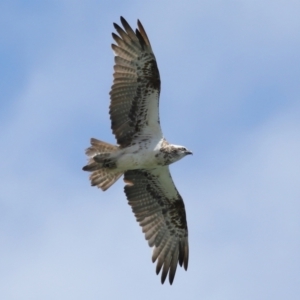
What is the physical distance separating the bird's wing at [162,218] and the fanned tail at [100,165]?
53cm

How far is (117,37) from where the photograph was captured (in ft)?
59.0

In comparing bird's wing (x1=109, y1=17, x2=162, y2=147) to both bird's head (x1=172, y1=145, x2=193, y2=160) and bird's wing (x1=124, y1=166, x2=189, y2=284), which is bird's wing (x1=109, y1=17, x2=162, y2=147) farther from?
bird's wing (x1=124, y1=166, x2=189, y2=284)

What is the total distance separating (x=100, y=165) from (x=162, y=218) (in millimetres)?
1908

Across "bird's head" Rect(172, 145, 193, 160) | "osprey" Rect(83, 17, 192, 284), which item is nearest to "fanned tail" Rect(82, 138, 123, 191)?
"osprey" Rect(83, 17, 192, 284)

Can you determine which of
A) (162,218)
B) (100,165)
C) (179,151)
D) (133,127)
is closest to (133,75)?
(133,127)

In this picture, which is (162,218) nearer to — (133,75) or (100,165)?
(100,165)

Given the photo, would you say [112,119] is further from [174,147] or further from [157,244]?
[157,244]

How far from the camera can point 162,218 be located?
19438 millimetres

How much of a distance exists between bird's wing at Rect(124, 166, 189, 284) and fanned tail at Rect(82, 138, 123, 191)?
0.53 m

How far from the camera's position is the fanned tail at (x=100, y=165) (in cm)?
1822

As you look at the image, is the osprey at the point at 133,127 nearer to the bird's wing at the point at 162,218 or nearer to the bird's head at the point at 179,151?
the bird's head at the point at 179,151

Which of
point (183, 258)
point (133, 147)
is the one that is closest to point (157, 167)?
point (133, 147)

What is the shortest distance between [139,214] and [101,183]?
1188 millimetres

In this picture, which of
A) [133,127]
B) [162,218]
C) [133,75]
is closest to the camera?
[133,75]
